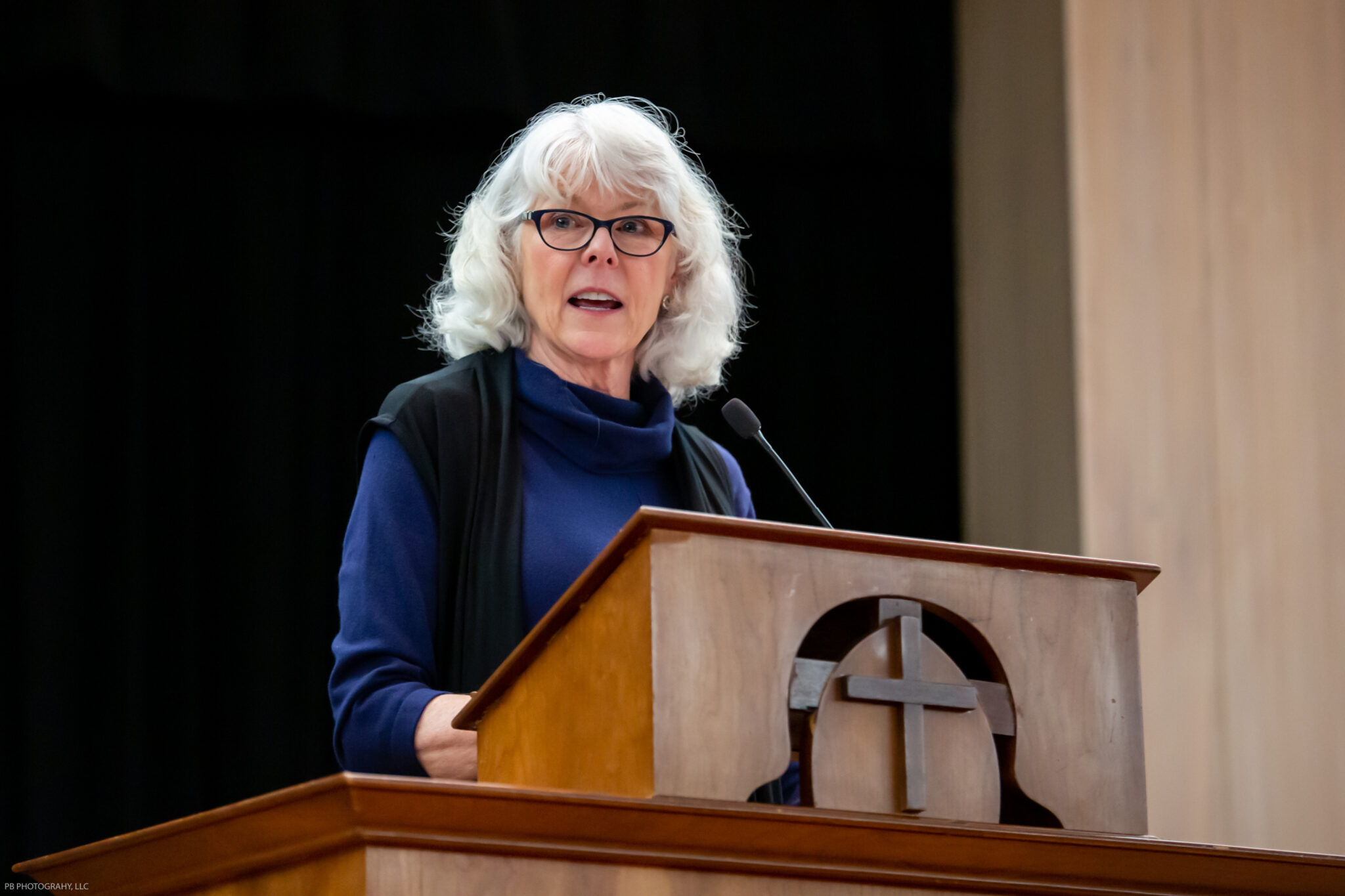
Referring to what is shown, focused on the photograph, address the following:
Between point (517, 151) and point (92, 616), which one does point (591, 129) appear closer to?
point (517, 151)

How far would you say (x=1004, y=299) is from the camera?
12.2ft

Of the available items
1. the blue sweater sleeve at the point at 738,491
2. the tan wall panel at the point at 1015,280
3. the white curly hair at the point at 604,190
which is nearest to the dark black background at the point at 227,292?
the tan wall panel at the point at 1015,280

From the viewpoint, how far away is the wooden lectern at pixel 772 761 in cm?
100

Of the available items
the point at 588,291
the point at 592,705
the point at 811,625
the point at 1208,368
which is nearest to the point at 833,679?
the point at 811,625

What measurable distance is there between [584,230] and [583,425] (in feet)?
0.79

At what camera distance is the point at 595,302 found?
6.28 ft

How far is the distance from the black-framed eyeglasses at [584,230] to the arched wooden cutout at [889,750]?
0.85 m

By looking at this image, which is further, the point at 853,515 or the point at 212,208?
the point at 853,515

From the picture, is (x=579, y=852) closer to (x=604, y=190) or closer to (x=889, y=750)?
(x=889, y=750)

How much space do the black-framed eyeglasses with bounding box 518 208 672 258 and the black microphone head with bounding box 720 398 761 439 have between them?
274 mm

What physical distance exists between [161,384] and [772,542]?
2.57 m

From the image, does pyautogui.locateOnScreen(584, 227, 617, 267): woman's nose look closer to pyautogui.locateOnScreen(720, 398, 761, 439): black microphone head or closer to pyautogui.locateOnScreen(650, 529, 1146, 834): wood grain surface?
pyautogui.locateOnScreen(720, 398, 761, 439): black microphone head

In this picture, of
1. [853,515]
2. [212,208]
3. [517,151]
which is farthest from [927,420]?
[517,151]

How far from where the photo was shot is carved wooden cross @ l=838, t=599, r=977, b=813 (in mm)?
1124
